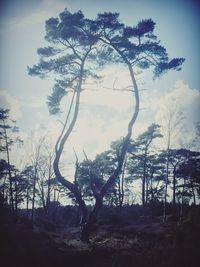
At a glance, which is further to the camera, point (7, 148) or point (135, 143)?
point (135, 143)

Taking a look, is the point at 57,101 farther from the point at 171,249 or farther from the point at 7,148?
the point at 7,148

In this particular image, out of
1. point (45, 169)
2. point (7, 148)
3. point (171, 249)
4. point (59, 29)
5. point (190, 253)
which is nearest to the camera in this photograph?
point (190, 253)

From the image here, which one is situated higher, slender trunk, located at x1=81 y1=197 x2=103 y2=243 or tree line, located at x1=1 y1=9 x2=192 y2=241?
tree line, located at x1=1 y1=9 x2=192 y2=241

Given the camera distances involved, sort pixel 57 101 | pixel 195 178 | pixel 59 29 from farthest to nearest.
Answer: pixel 195 178, pixel 57 101, pixel 59 29

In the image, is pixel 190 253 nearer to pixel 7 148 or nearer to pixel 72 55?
pixel 72 55

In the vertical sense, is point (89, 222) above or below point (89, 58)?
below

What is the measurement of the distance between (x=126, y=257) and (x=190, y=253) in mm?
2683

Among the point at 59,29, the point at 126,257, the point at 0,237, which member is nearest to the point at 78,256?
the point at 126,257

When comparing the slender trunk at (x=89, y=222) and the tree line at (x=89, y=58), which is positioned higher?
the tree line at (x=89, y=58)

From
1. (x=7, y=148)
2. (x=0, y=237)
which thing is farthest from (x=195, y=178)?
(x=0, y=237)

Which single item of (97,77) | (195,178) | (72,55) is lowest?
(195,178)

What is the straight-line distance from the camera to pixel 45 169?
35.7 m

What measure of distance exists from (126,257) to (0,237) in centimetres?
491

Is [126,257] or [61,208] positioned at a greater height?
[126,257]
